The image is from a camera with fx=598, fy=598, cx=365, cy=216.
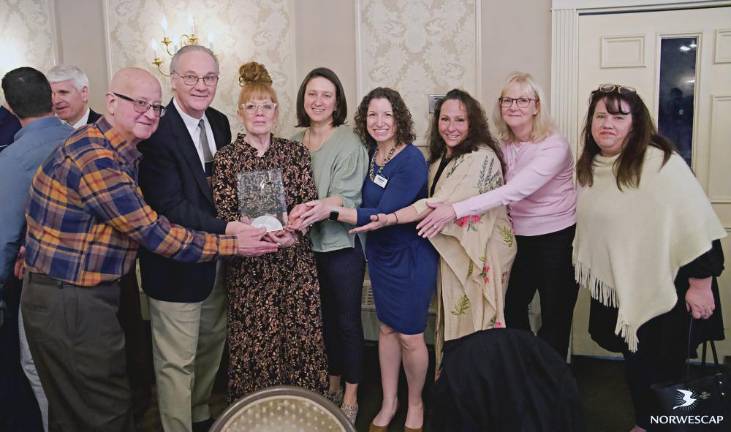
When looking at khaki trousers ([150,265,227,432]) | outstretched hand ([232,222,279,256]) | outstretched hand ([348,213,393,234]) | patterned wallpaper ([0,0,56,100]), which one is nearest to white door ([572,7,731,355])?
outstretched hand ([348,213,393,234])

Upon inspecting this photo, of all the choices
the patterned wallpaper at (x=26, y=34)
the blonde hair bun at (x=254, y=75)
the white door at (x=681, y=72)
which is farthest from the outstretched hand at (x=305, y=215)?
the patterned wallpaper at (x=26, y=34)

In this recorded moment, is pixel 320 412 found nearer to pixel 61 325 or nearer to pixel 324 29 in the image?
pixel 61 325

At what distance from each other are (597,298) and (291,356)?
1260 mm

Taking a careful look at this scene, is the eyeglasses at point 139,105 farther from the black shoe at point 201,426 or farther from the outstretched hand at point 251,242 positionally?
the black shoe at point 201,426

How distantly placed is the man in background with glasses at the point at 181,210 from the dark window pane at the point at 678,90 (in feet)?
7.87

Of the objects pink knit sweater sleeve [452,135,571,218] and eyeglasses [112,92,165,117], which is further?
pink knit sweater sleeve [452,135,571,218]

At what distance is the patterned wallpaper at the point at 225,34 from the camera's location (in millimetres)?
3717

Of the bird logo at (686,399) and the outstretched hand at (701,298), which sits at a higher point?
the outstretched hand at (701,298)

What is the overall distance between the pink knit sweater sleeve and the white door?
2.93 feet

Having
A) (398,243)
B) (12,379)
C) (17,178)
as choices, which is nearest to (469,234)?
(398,243)

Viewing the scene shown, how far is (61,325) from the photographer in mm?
1935

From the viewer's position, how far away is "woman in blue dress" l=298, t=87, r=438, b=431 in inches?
99.0

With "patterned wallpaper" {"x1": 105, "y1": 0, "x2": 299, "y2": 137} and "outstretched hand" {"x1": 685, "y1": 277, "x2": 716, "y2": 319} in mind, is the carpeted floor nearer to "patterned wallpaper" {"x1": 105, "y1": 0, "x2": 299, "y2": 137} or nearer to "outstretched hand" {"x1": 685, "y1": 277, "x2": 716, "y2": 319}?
"outstretched hand" {"x1": 685, "y1": 277, "x2": 716, "y2": 319}

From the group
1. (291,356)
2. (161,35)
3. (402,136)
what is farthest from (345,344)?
(161,35)
